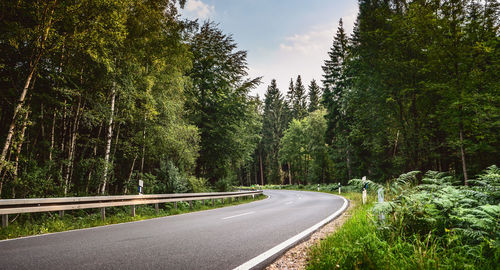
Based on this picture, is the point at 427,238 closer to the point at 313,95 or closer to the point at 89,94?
the point at 89,94

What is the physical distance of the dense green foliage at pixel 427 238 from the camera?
2.70 meters

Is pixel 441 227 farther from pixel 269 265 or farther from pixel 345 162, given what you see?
pixel 345 162

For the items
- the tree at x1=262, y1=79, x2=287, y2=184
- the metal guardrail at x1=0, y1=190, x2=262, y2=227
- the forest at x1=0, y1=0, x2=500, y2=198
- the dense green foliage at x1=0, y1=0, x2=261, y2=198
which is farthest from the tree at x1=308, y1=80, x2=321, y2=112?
the metal guardrail at x1=0, y1=190, x2=262, y2=227

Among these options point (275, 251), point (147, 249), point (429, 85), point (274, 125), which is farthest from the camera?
point (274, 125)

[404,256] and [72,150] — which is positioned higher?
[72,150]

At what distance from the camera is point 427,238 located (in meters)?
3.25

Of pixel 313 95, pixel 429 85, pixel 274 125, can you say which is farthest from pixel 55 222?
pixel 313 95

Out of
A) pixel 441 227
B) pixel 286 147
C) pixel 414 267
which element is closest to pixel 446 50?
pixel 441 227

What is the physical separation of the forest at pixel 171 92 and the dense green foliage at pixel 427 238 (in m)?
8.22

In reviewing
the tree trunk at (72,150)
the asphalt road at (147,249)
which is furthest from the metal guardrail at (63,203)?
the tree trunk at (72,150)

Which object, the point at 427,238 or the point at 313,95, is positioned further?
the point at 313,95

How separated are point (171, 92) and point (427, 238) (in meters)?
12.4

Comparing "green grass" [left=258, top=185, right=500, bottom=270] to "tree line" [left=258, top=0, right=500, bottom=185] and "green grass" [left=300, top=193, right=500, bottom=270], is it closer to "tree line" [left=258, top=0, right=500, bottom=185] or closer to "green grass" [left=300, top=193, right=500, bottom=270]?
"green grass" [left=300, top=193, right=500, bottom=270]

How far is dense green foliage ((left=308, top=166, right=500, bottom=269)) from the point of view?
8.84ft
